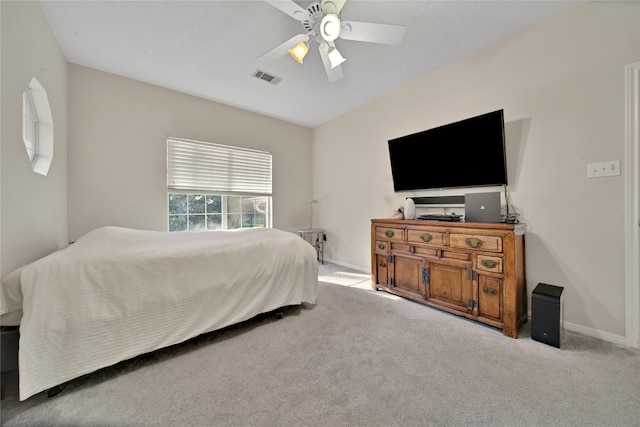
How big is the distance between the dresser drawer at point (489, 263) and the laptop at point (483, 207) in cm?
36

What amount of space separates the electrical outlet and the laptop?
617 millimetres

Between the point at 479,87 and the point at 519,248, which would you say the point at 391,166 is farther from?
the point at 519,248

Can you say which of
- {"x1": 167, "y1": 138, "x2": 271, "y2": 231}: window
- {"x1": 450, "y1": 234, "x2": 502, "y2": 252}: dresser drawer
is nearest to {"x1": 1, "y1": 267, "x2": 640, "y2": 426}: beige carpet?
{"x1": 450, "y1": 234, "x2": 502, "y2": 252}: dresser drawer

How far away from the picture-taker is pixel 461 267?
2.14m

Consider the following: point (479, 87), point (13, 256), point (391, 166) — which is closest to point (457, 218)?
point (391, 166)

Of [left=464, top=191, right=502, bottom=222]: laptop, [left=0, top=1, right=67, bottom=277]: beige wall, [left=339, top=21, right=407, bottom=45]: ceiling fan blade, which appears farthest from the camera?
[left=464, top=191, right=502, bottom=222]: laptop

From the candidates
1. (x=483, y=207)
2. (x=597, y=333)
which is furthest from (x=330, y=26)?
(x=597, y=333)

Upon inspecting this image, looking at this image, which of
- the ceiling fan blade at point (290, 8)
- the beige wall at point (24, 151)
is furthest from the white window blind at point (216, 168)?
the ceiling fan blade at point (290, 8)

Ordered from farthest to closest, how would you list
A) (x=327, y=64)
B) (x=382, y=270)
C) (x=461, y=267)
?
(x=382, y=270), (x=461, y=267), (x=327, y=64)

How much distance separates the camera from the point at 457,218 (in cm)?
239

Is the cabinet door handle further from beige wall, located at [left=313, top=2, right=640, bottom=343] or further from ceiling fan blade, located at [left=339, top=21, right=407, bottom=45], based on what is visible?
ceiling fan blade, located at [left=339, top=21, right=407, bottom=45]

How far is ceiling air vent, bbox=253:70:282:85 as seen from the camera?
9.26ft

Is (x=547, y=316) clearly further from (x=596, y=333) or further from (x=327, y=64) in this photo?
(x=327, y=64)

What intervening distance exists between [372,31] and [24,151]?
250 cm
